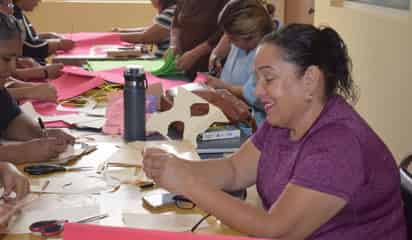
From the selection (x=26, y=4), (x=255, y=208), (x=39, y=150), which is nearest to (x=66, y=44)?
(x=26, y=4)

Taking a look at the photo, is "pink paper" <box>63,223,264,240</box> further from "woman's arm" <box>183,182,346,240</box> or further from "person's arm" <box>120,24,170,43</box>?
"person's arm" <box>120,24,170,43</box>

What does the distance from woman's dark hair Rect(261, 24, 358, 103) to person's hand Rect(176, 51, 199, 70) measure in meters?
1.80

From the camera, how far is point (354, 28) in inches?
152

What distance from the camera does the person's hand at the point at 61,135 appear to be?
210cm

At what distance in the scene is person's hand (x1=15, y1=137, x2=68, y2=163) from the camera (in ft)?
6.51

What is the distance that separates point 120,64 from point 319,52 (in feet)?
7.13

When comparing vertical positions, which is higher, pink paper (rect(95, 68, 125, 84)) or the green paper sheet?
pink paper (rect(95, 68, 125, 84))

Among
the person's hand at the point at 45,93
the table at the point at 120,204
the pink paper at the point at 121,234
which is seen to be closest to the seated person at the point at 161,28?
the person's hand at the point at 45,93

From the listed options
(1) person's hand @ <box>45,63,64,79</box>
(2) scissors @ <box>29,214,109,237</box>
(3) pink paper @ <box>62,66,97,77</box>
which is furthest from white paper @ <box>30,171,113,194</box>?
(1) person's hand @ <box>45,63,64,79</box>

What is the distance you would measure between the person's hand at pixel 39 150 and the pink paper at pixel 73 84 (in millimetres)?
814

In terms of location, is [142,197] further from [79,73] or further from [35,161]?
[79,73]

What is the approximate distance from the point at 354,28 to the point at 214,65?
3.26 feet

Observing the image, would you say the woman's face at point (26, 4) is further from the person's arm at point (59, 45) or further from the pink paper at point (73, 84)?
the pink paper at point (73, 84)

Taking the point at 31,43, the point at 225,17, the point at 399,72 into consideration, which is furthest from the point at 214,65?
the point at 31,43
